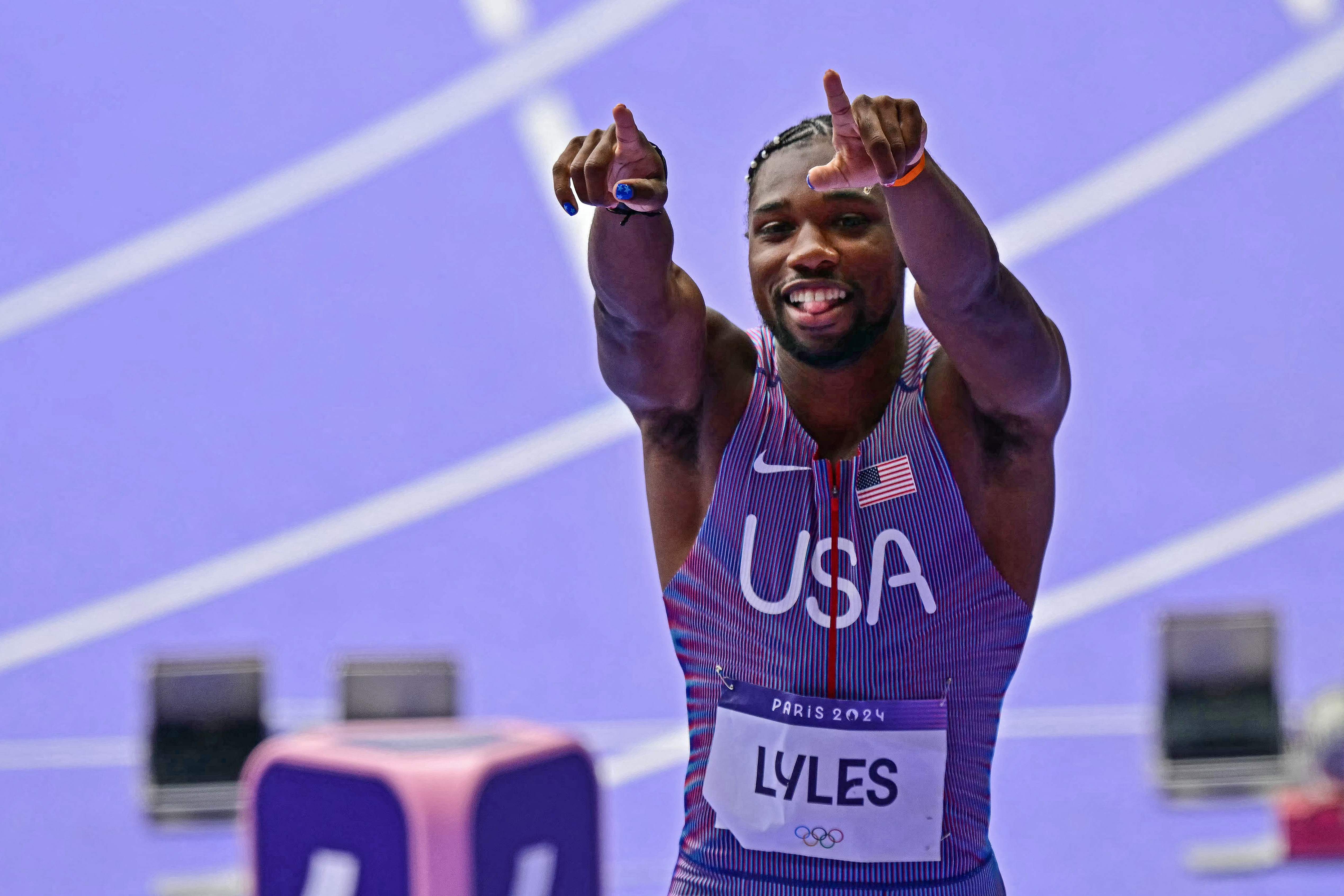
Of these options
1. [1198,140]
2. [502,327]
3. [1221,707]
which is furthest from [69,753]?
[1198,140]

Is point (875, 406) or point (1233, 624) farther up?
point (875, 406)

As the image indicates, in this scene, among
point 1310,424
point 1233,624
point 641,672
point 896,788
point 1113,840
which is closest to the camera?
point 896,788

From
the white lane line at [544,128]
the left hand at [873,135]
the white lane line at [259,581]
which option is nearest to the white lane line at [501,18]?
the white lane line at [544,128]

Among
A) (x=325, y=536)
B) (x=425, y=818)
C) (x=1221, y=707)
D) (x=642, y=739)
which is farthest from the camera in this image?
(x=325, y=536)

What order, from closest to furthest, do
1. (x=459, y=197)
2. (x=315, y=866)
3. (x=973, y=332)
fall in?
(x=973, y=332)
(x=315, y=866)
(x=459, y=197)

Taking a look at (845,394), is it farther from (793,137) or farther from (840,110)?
(840,110)

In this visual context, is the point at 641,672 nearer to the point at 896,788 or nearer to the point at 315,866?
the point at 315,866

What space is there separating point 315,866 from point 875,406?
1.46 meters

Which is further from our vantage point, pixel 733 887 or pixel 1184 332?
pixel 1184 332

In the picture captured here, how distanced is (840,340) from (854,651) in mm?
365

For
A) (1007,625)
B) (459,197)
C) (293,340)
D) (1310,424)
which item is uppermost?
(459,197)

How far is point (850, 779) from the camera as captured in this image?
6.54 ft

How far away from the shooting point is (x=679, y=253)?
6.16 metres

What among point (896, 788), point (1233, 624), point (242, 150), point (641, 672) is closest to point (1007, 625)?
point (896, 788)
